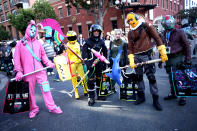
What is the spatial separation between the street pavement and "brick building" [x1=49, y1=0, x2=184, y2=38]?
50.1 ft

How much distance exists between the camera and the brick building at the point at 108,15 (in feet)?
61.9

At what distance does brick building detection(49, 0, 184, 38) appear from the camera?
1886 cm

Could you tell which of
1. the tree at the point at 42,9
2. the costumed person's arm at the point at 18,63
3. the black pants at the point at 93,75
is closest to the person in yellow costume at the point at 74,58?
the black pants at the point at 93,75

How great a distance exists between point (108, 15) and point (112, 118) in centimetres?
1814

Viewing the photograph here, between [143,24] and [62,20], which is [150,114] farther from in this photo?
[62,20]

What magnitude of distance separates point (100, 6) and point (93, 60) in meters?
13.1

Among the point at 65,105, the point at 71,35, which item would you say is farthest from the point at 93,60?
the point at 65,105

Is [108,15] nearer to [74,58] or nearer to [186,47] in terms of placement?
[74,58]

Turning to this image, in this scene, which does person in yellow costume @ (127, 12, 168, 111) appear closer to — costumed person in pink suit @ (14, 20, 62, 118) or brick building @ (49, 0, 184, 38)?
costumed person in pink suit @ (14, 20, 62, 118)

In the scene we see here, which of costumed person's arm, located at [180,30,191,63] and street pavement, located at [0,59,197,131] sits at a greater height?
costumed person's arm, located at [180,30,191,63]

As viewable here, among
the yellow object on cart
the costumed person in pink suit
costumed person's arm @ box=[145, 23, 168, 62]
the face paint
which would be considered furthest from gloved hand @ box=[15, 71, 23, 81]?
costumed person's arm @ box=[145, 23, 168, 62]

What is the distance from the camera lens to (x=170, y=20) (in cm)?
358

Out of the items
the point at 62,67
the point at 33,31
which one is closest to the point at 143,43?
the point at 62,67

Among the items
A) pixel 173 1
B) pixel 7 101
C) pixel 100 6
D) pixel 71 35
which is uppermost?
pixel 173 1
